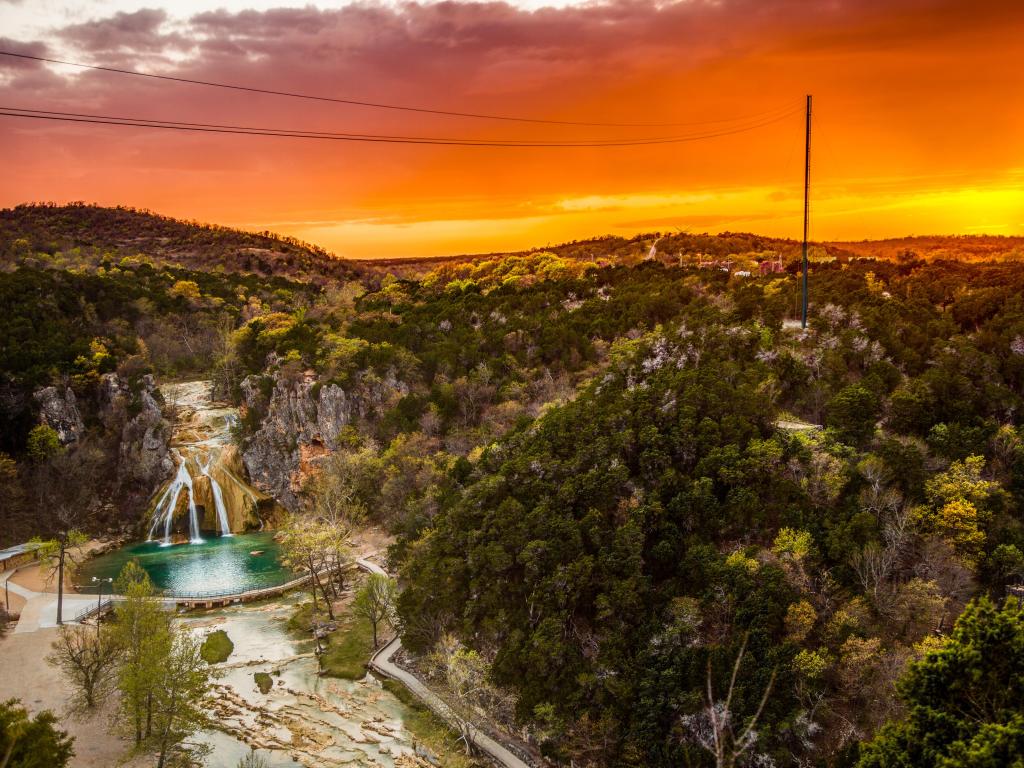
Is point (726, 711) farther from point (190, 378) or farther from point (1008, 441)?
point (190, 378)

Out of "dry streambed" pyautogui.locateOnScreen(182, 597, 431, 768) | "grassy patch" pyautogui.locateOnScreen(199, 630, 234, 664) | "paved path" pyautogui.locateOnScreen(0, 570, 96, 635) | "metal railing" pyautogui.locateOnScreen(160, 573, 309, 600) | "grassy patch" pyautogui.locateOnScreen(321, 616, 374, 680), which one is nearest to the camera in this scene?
"dry streambed" pyautogui.locateOnScreen(182, 597, 431, 768)

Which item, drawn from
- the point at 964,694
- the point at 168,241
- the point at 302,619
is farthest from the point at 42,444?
the point at 168,241

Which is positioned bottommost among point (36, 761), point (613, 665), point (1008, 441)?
point (613, 665)

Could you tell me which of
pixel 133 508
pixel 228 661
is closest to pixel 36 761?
pixel 228 661

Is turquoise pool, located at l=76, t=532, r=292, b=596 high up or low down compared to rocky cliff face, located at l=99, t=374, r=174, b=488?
down

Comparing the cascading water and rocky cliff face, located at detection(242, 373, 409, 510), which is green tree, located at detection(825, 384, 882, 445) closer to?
rocky cliff face, located at detection(242, 373, 409, 510)

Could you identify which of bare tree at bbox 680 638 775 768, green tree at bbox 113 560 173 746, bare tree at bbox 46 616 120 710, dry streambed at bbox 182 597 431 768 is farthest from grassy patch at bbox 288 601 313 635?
bare tree at bbox 680 638 775 768

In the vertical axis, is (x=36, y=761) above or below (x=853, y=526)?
below
